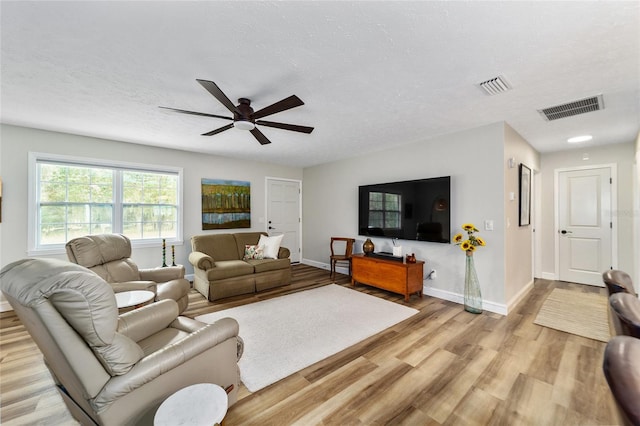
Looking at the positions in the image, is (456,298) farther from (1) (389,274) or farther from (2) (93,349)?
(2) (93,349)

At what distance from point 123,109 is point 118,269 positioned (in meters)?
1.90

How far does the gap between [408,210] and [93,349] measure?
4.01m

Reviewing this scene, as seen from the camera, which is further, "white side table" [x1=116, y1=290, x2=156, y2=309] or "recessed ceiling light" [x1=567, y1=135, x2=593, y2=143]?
"recessed ceiling light" [x1=567, y1=135, x2=593, y2=143]

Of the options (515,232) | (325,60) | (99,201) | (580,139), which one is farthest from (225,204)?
(580,139)

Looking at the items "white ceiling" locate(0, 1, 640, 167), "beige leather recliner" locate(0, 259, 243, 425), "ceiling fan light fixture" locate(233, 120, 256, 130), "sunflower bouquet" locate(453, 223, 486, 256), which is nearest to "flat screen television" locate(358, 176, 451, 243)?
"sunflower bouquet" locate(453, 223, 486, 256)

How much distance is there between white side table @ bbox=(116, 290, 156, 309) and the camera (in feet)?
7.36

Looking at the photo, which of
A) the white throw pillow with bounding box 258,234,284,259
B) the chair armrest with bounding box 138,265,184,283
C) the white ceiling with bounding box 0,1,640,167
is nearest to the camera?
the white ceiling with bounding box 0,1,640,167

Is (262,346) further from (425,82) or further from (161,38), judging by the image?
(425,82)

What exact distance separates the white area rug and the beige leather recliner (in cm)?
77

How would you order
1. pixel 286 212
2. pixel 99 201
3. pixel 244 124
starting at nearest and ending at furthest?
pixel 244 124
pixel 99 201
pixel 286 212

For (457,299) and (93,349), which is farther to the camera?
(457,299)

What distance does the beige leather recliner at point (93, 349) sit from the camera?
1.03 m

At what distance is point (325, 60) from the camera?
2.00m

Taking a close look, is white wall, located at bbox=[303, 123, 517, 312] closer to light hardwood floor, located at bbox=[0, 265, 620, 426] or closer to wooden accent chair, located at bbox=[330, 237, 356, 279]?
wooden accent chair, located at bbox=[330, 237, 356, 279]
